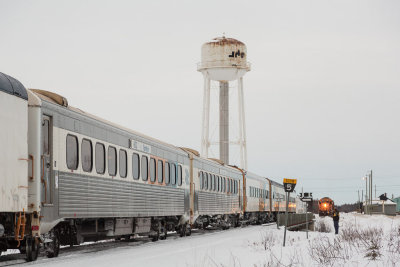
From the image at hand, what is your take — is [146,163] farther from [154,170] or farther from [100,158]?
[100,158]

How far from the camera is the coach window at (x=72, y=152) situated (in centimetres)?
1534

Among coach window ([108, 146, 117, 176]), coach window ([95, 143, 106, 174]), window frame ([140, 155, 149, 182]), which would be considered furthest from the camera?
window frame ([140, 155, 149, 182])

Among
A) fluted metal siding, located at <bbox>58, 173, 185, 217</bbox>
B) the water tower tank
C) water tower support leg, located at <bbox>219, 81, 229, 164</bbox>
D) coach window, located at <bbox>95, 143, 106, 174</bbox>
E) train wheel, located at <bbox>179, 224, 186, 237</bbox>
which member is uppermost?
the water tower tank

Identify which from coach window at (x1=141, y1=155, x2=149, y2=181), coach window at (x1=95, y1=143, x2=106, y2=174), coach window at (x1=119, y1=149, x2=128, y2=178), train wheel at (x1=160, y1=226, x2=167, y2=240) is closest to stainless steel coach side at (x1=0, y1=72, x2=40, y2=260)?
coach window at (x1=95, y1=143, x2=106, y2=174)

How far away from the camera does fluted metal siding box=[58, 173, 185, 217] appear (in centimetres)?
1527

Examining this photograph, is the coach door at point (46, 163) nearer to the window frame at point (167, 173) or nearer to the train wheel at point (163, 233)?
the window frame at point (167, 173)

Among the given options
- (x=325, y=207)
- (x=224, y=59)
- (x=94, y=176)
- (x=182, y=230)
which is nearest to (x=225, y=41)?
(x=224, y=59)

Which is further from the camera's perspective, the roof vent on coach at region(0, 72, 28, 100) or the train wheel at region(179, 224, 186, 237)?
the train wheel at region(179, 224, 186, 237)

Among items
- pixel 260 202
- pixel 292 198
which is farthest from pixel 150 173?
pixel 292 198

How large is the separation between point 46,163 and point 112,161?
4112mm

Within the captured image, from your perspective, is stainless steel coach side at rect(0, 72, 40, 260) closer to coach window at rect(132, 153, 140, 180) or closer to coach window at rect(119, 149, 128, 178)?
coach window at rect(119, 149, 128, 178)

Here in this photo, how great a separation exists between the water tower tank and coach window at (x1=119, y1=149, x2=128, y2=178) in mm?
46962

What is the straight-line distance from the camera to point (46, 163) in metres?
14.2

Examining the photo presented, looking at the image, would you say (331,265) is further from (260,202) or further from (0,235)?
(260,202)
